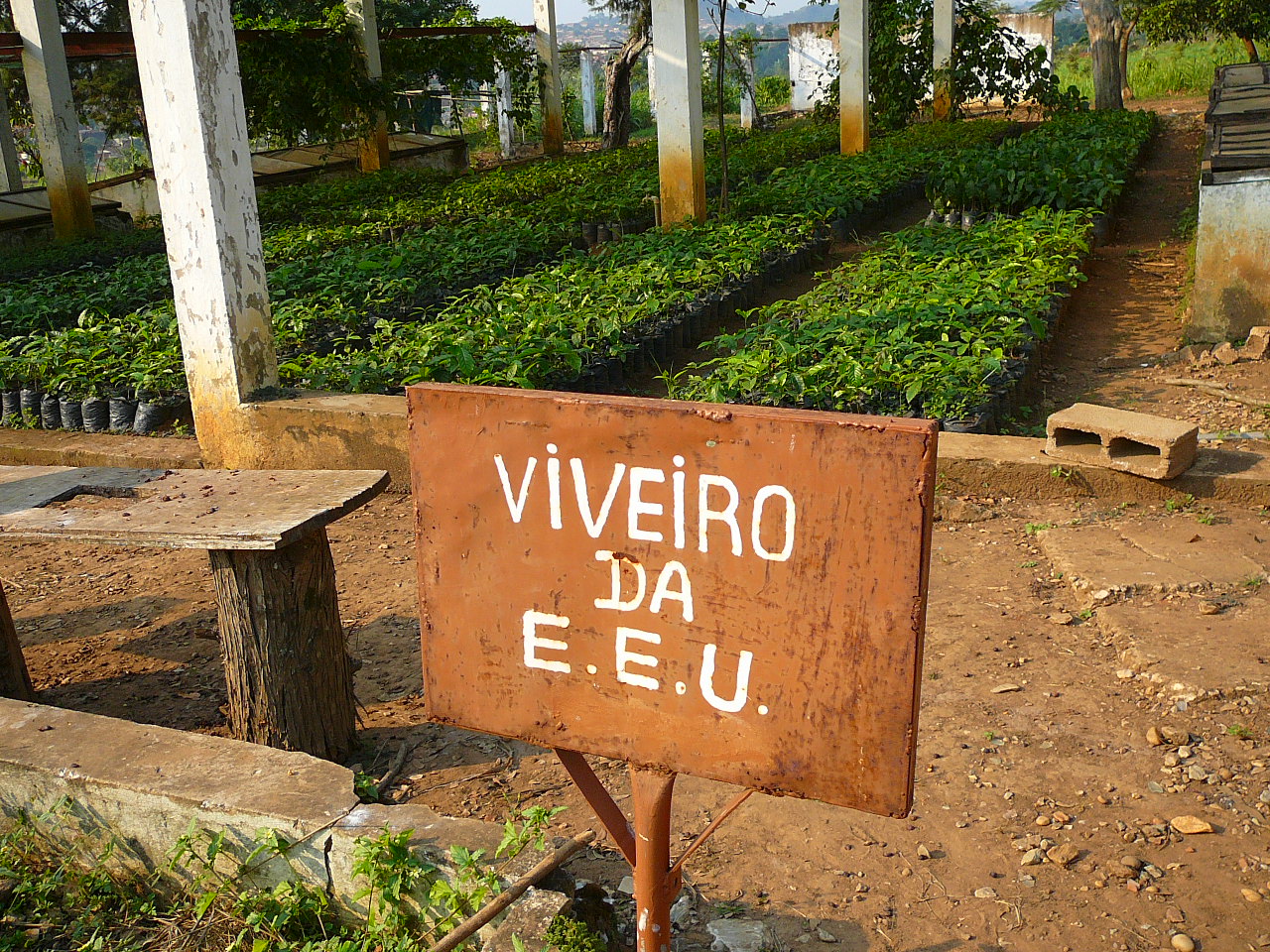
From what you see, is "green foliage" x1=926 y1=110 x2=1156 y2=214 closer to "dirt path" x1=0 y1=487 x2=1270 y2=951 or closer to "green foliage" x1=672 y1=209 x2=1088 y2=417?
"green foliage" x1=672 y1=209 x2=1088 y2=417

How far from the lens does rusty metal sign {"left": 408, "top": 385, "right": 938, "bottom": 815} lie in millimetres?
1556

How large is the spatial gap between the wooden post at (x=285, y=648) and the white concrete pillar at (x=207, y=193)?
2.22 m

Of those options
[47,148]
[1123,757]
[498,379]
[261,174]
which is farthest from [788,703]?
[261,174]

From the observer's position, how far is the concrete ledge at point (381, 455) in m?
4.59

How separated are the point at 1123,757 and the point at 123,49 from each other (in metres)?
13.6

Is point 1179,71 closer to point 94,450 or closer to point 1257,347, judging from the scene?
point 1257,347

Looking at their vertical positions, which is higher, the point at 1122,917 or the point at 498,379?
the point at 498,379

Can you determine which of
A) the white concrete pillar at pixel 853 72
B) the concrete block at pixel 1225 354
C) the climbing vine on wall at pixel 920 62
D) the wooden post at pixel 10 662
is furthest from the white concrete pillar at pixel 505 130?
the wooden post at pixel 10 662

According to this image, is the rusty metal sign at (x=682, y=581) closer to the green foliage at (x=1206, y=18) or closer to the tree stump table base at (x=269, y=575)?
the tree stump table base at (x=269, y=575)

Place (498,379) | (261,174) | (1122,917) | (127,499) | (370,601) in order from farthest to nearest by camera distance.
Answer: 1. (261,174)
2. (498,379)
3. (370,601)
4. (127,499)
5. (1122,917)

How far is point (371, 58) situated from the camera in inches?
625

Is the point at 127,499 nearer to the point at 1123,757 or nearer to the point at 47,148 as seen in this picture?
the point at 1123,757

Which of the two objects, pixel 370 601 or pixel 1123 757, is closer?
pixel 1123 757

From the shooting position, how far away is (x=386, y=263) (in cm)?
860
